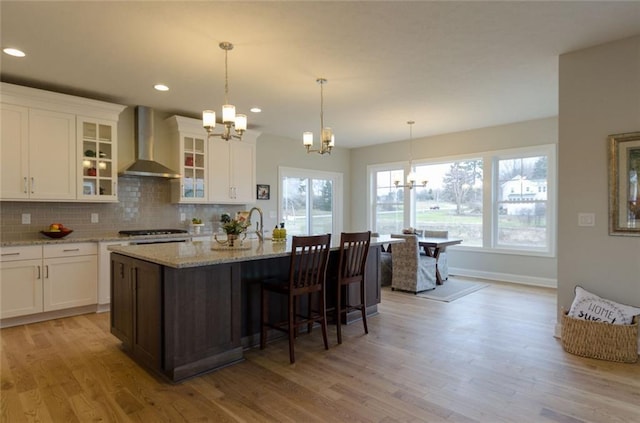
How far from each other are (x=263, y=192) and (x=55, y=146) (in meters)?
3.21

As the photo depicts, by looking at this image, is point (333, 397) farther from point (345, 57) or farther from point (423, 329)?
point (345, 57)

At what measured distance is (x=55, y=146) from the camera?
418 centimetres

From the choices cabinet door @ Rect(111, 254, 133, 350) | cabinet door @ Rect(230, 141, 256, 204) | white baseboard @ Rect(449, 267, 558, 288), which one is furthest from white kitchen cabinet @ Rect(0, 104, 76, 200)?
white baseboard @ Rect(449, 267, 558, 288)

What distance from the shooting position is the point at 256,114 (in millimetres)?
5430

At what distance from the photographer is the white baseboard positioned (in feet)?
18.6

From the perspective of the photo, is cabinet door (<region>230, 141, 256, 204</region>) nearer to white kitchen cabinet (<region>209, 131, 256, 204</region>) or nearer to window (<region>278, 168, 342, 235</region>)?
white kitchen cabinet (<region>209, 131, 256, 204</region>)

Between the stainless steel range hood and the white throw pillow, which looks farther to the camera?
the stainless steel range hood

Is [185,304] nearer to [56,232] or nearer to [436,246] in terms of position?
[56,232]

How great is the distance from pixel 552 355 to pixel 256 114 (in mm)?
4536

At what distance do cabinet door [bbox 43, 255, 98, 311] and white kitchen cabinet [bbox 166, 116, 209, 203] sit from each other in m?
1.46

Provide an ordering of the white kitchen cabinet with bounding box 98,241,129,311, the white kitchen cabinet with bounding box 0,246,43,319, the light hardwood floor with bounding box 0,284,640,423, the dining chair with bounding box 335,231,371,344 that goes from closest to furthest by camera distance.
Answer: the light hardwood floor with bounding box 0,284,640,423, the dining chair with bounding box 335,231,371,344, the white kitchen cabinet with bounding box 0,246,43,319, the white kitchen cabinet with bounding box 98,241,129,311

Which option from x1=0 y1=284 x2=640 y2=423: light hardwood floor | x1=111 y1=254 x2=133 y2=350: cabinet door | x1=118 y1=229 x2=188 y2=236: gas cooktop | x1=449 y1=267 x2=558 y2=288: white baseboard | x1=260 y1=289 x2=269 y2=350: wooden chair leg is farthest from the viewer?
x1=449 y1=267 x2=558 y2=288: white baseboard

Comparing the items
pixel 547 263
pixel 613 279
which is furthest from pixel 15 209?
pixel 547 263

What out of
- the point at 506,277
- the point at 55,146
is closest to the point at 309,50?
the point at 55,146
